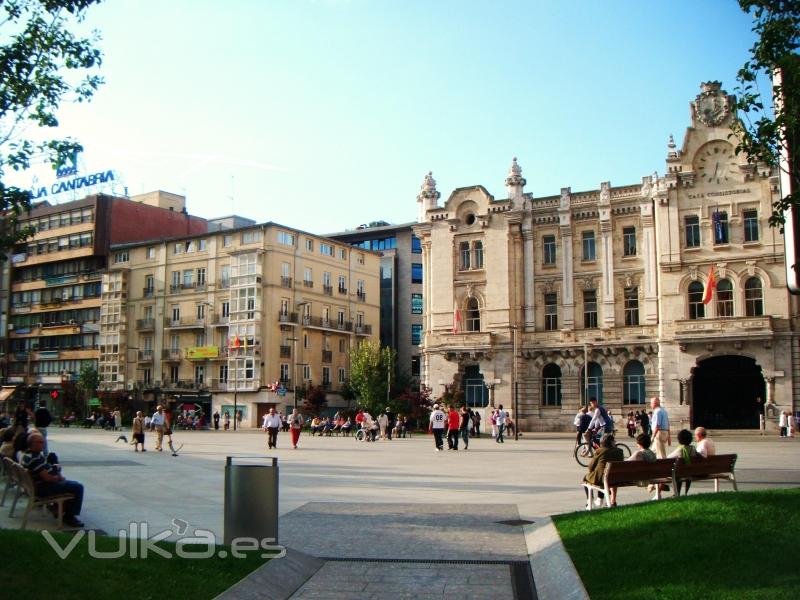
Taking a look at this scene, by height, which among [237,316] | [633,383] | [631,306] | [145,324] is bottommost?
[633,383]

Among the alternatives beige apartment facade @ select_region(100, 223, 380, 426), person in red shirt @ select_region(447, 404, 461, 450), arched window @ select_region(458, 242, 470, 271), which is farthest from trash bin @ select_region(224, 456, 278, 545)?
beige apartment facade @ select_region(100, 223, 380, 426)

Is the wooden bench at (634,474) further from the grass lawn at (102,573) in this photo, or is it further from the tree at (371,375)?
the tree at (371,375)

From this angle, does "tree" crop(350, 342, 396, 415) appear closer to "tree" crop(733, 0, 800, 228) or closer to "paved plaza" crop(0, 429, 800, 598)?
"paved plaza" crop(0, 429, 800, 598)

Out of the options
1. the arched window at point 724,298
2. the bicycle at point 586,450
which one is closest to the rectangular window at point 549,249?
the arched window at point 724,298

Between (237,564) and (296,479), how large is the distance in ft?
37.1

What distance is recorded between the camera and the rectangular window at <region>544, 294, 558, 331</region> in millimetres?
56312

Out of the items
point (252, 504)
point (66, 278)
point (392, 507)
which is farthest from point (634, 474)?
point (66, 278)

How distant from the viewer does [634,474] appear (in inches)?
495

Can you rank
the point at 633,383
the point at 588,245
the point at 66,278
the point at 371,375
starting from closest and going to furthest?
the point at 633,383
the point at 588,245
the point at 371,375
the point at 66,278

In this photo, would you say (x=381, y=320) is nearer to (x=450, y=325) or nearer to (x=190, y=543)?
(x=450, y=325)

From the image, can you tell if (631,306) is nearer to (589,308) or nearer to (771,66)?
(589,308)

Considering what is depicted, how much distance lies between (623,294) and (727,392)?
885cm

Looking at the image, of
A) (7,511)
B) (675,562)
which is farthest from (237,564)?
(7,511)

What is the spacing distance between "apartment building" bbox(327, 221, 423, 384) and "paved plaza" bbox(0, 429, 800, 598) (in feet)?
198
